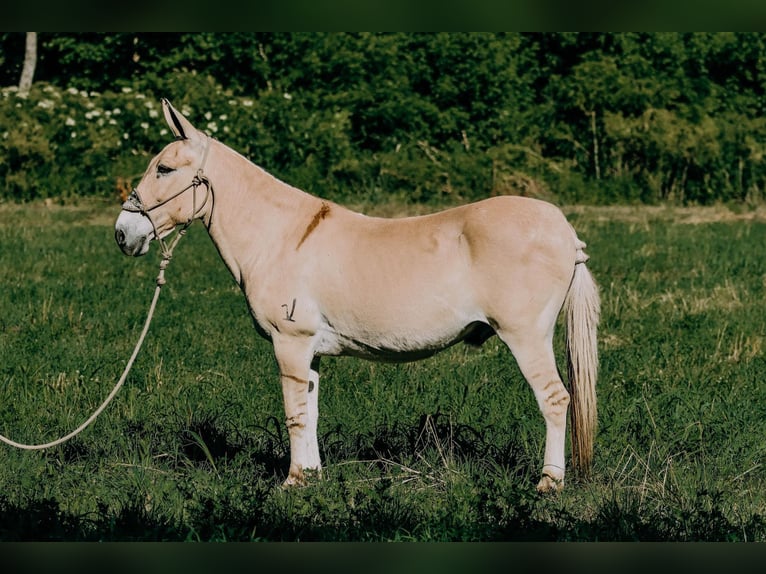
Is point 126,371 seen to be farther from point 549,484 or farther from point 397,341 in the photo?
point 549,484

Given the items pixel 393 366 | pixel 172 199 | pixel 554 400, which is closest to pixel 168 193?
pixel 172 199

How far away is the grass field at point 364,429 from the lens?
4.41m

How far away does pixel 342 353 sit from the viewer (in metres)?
5.19

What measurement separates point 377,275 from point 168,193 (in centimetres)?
116

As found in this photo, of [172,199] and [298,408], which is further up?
[172,199]

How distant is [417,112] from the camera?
22984 mm

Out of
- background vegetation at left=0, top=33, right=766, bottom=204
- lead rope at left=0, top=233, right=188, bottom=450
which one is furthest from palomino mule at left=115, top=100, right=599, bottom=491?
background vegetation at left=0, top=33, right=766, bottom=204

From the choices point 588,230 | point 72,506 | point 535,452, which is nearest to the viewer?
point 72,506

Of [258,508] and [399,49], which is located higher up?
[399,49]

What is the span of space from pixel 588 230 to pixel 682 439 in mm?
10201

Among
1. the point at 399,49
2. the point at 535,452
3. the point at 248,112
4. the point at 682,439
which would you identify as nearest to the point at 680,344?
the point at 682,439

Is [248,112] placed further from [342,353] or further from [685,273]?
[342,353]

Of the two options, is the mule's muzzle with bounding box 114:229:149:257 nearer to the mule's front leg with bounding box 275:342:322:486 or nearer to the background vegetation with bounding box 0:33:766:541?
the mule's front leg with bounding box 275:342:322:486
